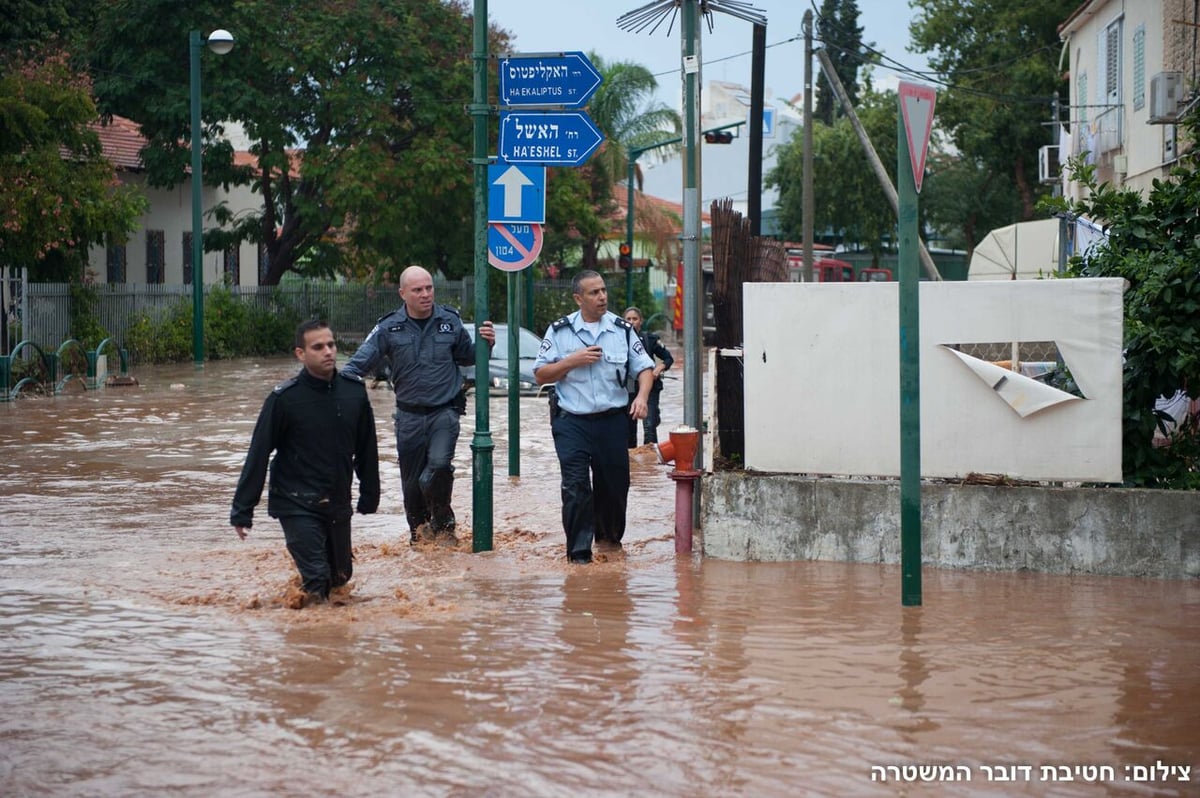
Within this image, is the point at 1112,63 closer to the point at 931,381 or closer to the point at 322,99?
the point at 322,99

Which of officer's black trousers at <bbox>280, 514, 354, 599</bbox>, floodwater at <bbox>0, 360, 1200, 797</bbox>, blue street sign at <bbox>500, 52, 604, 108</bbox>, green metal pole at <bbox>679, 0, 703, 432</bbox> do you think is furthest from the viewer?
green metal pole at <bbox>679, 0, 703, 432</bbox>

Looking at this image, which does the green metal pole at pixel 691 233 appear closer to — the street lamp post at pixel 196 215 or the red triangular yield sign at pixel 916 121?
the red triangular yield sign at pixel 916 121

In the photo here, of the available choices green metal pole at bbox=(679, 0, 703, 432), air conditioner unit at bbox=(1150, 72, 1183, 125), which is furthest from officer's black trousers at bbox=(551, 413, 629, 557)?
air conditioner unit at bbox=(1150, 72, 1183, 125)

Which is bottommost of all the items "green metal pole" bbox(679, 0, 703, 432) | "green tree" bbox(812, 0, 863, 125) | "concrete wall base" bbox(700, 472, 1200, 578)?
"concrete wall base" bbox(700, 472, 1200, 578)

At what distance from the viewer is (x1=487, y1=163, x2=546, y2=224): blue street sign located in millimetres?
9914

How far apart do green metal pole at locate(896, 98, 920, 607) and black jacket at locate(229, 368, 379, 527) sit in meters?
2.66

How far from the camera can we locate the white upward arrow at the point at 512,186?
32.6 ft

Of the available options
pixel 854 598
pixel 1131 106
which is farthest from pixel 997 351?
pixel 1131 106

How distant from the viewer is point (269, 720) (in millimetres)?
5664

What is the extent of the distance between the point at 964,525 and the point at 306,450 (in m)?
3.85

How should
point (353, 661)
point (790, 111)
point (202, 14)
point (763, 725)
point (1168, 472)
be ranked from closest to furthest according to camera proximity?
point (763, 725) < point (353, 661) < point (1168, 472) < point (202, 14) < point (790, 111)

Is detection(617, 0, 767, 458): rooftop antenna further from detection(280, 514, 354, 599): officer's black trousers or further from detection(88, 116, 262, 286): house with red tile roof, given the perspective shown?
detection(88, 116, 262, 286): house with red tile roof

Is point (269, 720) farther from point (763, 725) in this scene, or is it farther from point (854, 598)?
point (854, 598)

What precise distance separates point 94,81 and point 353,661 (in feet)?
115
